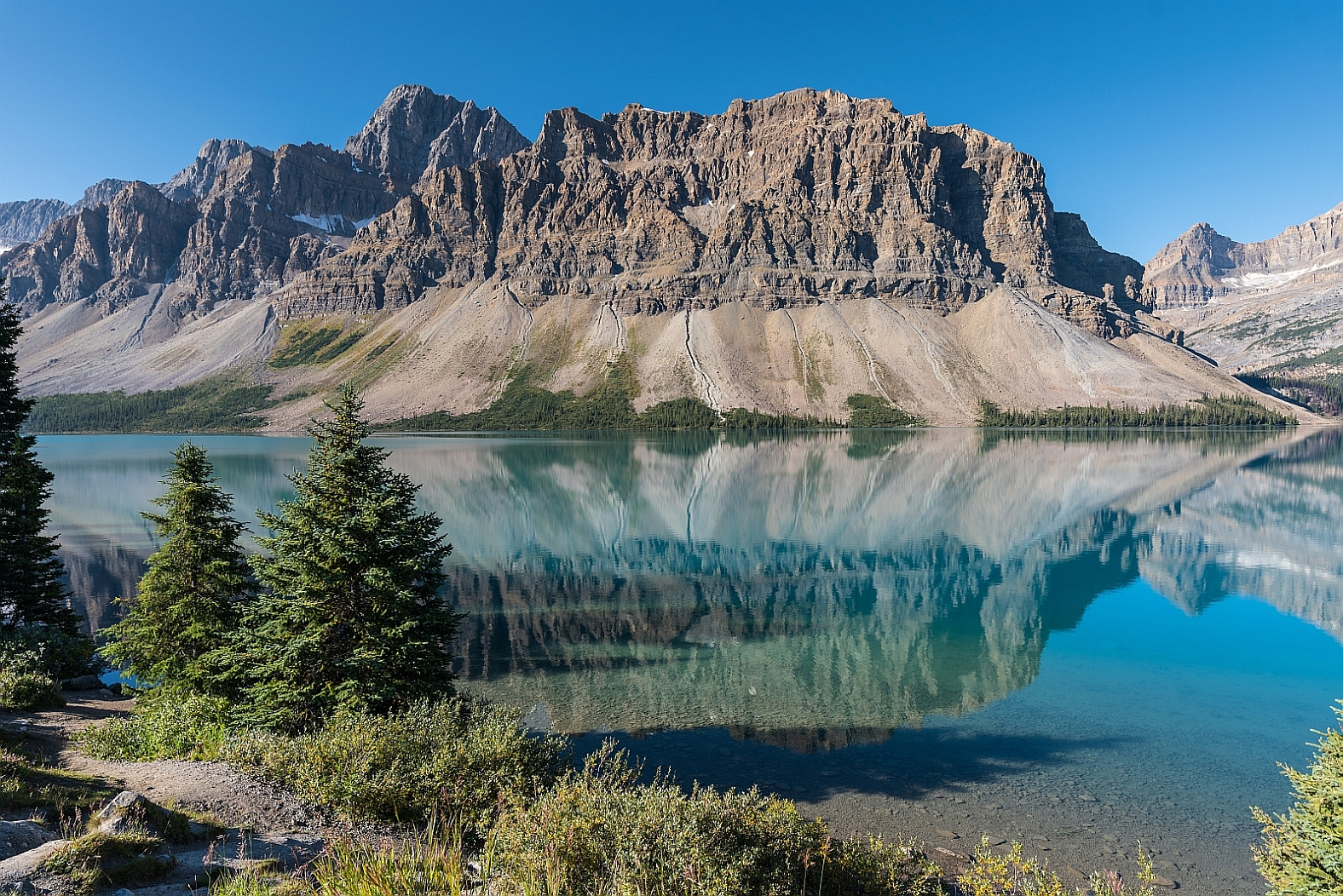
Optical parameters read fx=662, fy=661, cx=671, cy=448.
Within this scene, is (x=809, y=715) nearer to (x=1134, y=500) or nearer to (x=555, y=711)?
(x=555, y=711)

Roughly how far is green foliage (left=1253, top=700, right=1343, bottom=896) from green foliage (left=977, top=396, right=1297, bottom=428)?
195 meters

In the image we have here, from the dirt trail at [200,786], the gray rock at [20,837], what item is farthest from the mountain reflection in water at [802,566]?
the gray rock at [20,837]

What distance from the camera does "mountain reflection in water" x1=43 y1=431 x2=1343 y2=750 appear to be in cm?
2353

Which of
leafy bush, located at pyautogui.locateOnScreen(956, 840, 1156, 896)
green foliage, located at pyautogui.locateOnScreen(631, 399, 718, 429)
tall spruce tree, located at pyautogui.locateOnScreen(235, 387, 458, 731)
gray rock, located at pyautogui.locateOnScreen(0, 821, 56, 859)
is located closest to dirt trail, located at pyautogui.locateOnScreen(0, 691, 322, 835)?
gray rock, located at pyautogui.locateOnScreen(0, 821, 56, 859)

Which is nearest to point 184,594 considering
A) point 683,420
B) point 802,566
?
point 802,566

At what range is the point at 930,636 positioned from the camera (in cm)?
2925

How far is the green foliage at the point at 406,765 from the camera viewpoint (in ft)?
34.7

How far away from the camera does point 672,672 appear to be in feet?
81.1

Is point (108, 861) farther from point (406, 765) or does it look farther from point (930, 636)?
point (930, 636)

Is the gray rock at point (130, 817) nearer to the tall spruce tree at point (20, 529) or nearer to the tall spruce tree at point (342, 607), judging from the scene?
the tall spruce tree at point (342, 607)

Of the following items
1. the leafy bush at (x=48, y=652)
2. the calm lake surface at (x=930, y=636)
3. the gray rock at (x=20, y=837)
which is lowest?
the calm lake surface at (x=930, y=636)

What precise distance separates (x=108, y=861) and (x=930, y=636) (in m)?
28.5

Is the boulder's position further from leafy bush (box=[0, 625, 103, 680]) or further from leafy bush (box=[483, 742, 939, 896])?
leafy bush (box=[0, 625, 103, 680])

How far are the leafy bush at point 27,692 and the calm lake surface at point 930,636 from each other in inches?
456
